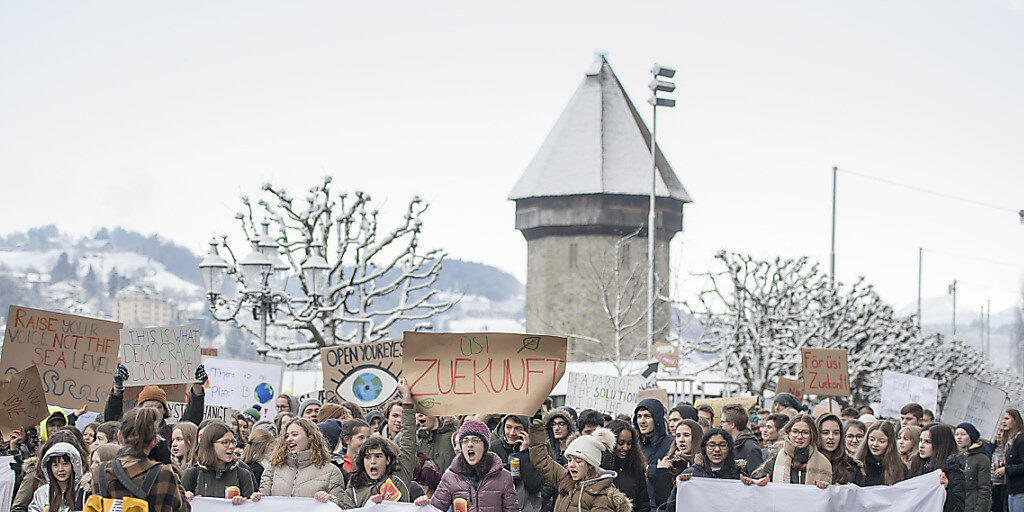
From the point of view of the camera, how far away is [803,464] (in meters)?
9.24

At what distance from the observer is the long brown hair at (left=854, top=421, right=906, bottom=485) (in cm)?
986

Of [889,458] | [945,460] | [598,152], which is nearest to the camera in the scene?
[889,458]

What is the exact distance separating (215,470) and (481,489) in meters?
1.91

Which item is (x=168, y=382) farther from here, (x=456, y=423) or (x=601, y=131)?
(x=601, y=131)

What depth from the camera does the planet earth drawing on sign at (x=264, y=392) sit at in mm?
15617

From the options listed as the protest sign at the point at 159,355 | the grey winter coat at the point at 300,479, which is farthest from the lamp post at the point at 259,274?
the grey winter coat at the point at 300,479

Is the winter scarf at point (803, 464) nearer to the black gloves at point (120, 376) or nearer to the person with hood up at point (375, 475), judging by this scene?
the person with hood up at point (375, 475)

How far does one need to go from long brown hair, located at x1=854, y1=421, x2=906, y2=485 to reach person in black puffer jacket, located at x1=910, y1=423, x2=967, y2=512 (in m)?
0.60

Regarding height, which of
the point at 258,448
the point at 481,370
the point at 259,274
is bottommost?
the point at 258,448

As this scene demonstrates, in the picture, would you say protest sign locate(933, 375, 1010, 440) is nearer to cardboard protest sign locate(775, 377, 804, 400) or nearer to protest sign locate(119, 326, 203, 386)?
cardboard protest sign locate(775, 377, 804, 400)

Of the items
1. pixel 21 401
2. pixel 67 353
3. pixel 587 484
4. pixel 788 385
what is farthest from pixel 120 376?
pixel 788 385

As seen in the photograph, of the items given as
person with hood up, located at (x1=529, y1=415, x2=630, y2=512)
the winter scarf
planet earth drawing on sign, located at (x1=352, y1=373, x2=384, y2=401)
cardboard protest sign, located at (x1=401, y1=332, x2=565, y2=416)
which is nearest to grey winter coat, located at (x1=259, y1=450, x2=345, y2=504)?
cardboard protest sign, located at (x1=401, y1=332, x2=565, y2=416)

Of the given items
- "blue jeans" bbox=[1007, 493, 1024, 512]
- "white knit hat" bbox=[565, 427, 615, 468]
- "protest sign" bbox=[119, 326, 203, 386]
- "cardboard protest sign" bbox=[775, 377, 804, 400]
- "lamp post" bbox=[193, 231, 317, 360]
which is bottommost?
"blue jeans" bbox=[1007, 493, 1024, 512]

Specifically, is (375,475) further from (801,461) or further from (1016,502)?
(1016,502)
